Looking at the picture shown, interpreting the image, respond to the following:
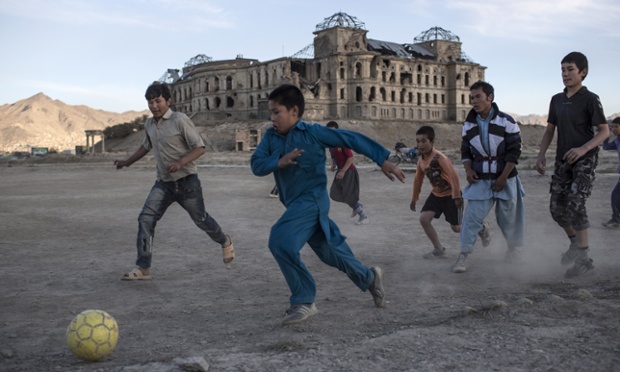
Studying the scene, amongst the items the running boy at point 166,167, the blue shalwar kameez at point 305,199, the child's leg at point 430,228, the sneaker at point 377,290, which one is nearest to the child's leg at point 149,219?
the running boy at point 166,167

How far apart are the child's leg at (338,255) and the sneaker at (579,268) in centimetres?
247

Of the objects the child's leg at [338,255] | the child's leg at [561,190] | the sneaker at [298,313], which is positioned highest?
the child's leg at [561,190]

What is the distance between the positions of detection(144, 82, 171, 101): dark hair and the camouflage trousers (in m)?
4.36

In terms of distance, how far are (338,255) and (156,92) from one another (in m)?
3.00

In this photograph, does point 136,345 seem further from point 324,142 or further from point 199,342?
point 324,142

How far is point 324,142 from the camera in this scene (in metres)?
5.10

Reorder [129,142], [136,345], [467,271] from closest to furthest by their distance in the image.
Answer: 1. [136,345]
2. [467,271]
3. [129,142]

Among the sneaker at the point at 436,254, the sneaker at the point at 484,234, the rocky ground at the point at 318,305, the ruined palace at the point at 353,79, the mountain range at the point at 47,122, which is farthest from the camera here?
the mountain range at the point at 47,122

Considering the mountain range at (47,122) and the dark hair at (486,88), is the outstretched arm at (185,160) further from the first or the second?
the mountain range at (47,122)

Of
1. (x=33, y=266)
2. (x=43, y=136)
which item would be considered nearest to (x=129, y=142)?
(x=43, y=136)

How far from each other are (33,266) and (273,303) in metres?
3.57

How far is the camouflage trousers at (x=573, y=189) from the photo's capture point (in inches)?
257

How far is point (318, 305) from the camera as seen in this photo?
5.52m

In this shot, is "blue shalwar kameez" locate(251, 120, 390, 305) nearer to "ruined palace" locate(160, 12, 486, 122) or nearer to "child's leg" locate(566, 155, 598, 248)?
"child's leg" locate(566, 155, 598, 248)
